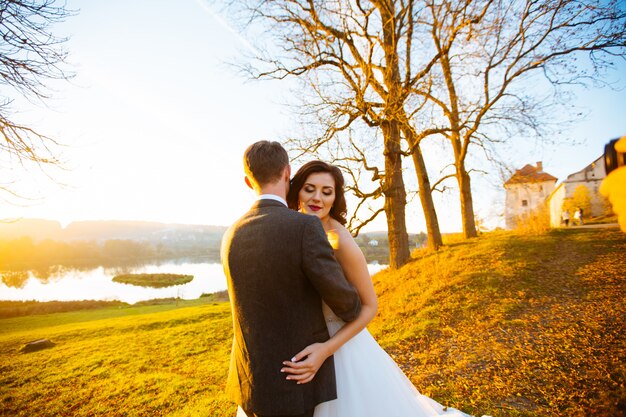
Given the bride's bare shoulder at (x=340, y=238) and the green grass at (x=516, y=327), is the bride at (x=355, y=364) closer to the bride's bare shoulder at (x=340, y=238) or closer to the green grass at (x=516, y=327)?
the bride's bare shoulder at (x=340, y=238)

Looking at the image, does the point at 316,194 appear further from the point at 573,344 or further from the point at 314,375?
the point at 573,344

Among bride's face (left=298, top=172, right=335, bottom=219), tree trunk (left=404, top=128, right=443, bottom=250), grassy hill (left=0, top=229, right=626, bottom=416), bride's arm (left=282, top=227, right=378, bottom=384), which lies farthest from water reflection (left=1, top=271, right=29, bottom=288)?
bride's arm (left=282, top=227, right=378, bottom=384)

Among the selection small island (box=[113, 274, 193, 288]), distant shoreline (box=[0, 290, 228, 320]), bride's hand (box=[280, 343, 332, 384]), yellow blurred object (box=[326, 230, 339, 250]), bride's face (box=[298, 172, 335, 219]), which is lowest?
small island (box=[113, 274, 193, 288])

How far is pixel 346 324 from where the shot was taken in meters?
1.85

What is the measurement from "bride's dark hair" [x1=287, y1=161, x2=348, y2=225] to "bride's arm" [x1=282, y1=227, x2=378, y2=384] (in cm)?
40

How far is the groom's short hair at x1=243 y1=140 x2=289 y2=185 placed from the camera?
71.7 inches

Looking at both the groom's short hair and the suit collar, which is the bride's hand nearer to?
the suit collar

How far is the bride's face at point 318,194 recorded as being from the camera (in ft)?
8.64

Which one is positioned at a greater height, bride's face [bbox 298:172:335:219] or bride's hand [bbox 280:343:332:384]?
bride's face [bbox 298:172:335:219]

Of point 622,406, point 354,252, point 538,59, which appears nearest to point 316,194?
point 354,252

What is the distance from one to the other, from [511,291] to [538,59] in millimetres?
8203

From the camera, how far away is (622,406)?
3.38 meters

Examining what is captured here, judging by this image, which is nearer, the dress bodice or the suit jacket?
the suit jacket

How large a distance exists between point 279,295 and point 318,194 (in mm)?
1201
